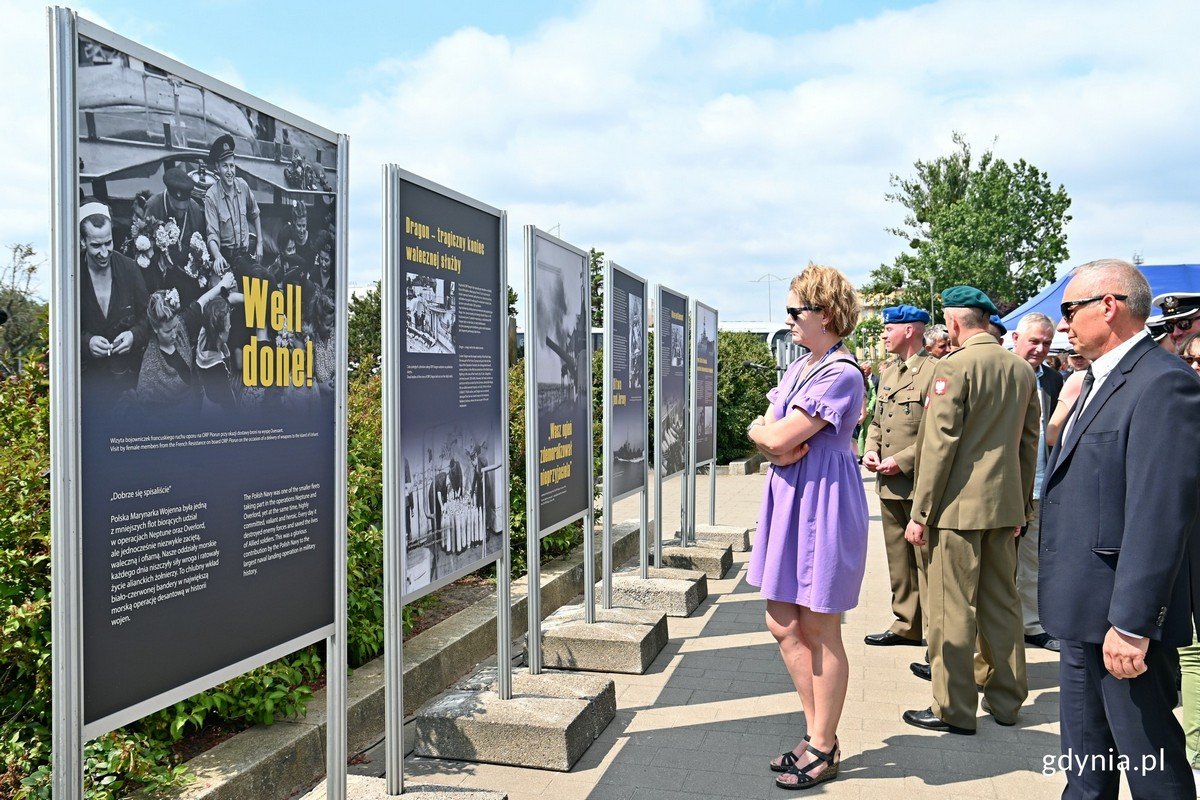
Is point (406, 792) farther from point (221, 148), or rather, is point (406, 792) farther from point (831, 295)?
point (831, 295)

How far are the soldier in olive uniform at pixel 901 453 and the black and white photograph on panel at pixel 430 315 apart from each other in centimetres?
326

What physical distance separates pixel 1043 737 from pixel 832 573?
1.67 meters

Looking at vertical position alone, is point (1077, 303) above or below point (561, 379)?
above

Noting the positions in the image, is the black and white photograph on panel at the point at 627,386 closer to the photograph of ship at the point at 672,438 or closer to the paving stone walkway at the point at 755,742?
the photograph of ship at the point at 672,438

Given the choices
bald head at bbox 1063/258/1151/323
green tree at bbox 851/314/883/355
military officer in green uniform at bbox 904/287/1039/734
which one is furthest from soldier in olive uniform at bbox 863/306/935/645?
green tree at bbox 851/314/883/355

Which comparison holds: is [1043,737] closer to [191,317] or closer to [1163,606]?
[1163,606]

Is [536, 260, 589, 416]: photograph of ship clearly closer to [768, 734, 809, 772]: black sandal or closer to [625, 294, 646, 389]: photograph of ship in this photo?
[625, 294, 646, 389]: photograph of ship

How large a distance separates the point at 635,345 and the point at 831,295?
10.4ft

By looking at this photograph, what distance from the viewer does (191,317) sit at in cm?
239

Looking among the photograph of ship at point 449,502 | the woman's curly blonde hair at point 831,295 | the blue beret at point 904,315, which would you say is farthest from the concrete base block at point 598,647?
the blue beret at point 904,315

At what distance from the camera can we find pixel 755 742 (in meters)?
4.58

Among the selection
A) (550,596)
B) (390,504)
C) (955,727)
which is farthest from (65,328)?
(550,596)

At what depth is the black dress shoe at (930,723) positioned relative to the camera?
15.3 ft

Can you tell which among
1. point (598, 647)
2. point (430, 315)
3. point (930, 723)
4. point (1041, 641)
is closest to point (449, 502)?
point (430, 315)
